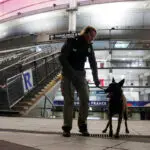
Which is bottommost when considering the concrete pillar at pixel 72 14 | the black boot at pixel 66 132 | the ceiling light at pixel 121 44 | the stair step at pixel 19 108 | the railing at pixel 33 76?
the stair step at pixel 19 108

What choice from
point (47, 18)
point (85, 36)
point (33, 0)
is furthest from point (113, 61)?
point (85, 36)

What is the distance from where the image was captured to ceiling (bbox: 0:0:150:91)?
2848 centimetres

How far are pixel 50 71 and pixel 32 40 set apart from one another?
17468mm

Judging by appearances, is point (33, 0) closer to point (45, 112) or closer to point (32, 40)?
point (32, 40)

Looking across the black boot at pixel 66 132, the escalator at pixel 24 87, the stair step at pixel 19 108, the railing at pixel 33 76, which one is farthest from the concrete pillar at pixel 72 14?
the black boot at pixel 66 132

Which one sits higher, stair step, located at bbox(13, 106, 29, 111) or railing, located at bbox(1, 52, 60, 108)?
railing, located at bbox(1, 52, 60, 108)

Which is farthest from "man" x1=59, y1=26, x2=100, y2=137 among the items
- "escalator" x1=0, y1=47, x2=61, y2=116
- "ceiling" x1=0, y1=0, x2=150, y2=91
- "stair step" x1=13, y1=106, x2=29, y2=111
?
"ceiling" x1=0, y1=0, x2=150, y2=91

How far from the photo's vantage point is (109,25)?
32.2m

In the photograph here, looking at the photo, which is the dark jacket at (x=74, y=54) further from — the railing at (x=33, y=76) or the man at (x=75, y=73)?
the railing at (x=33, y=76)

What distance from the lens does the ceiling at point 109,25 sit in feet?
93.5

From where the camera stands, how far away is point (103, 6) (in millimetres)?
30078

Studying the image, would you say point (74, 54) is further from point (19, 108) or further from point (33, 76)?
point (33, 76)

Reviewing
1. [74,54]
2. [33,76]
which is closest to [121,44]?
[33,76]

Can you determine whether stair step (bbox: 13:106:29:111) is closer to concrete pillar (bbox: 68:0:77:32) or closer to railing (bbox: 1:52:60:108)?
railing (bbox: 1:52:60:108)
